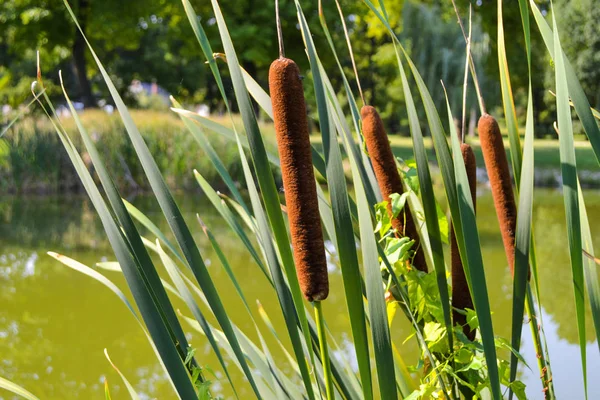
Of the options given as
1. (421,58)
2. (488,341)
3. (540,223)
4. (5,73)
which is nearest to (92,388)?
(488,341)

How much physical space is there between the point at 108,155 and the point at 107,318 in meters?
5.25

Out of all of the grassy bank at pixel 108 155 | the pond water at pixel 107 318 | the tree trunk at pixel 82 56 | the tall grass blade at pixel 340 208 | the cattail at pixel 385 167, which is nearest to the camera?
the tall grass blade at pixel 340 208

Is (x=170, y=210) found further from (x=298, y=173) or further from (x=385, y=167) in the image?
(x=385, y=167)

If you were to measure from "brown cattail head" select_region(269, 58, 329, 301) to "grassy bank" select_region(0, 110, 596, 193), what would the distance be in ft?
24.2

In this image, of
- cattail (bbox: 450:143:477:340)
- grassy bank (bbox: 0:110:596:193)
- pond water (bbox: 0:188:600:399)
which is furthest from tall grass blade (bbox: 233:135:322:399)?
grassy bank (bbox: 0:110:596:193)

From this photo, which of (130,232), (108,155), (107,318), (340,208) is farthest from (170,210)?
(108,155)

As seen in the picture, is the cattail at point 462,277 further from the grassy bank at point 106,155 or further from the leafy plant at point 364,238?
the grassy bank at point 106,155

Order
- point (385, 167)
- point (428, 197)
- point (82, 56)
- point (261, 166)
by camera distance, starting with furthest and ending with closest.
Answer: point (82, 56) → point (385, 167) → point (428, 197) → point (261, 166)

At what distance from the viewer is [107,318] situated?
336 centimetres

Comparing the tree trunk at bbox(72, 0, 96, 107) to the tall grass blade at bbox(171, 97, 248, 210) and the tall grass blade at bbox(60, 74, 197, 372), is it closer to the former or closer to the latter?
the tall grass blade at bbox(171, 97, 248, 210)

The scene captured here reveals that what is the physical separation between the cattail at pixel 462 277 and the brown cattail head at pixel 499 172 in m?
0.02

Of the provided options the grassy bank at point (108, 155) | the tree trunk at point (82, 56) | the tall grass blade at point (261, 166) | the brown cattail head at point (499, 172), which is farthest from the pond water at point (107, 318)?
the tree trunk at point (82, 56)

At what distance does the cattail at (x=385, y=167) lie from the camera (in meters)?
0.82

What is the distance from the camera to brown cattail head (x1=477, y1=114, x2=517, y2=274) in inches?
31.7
